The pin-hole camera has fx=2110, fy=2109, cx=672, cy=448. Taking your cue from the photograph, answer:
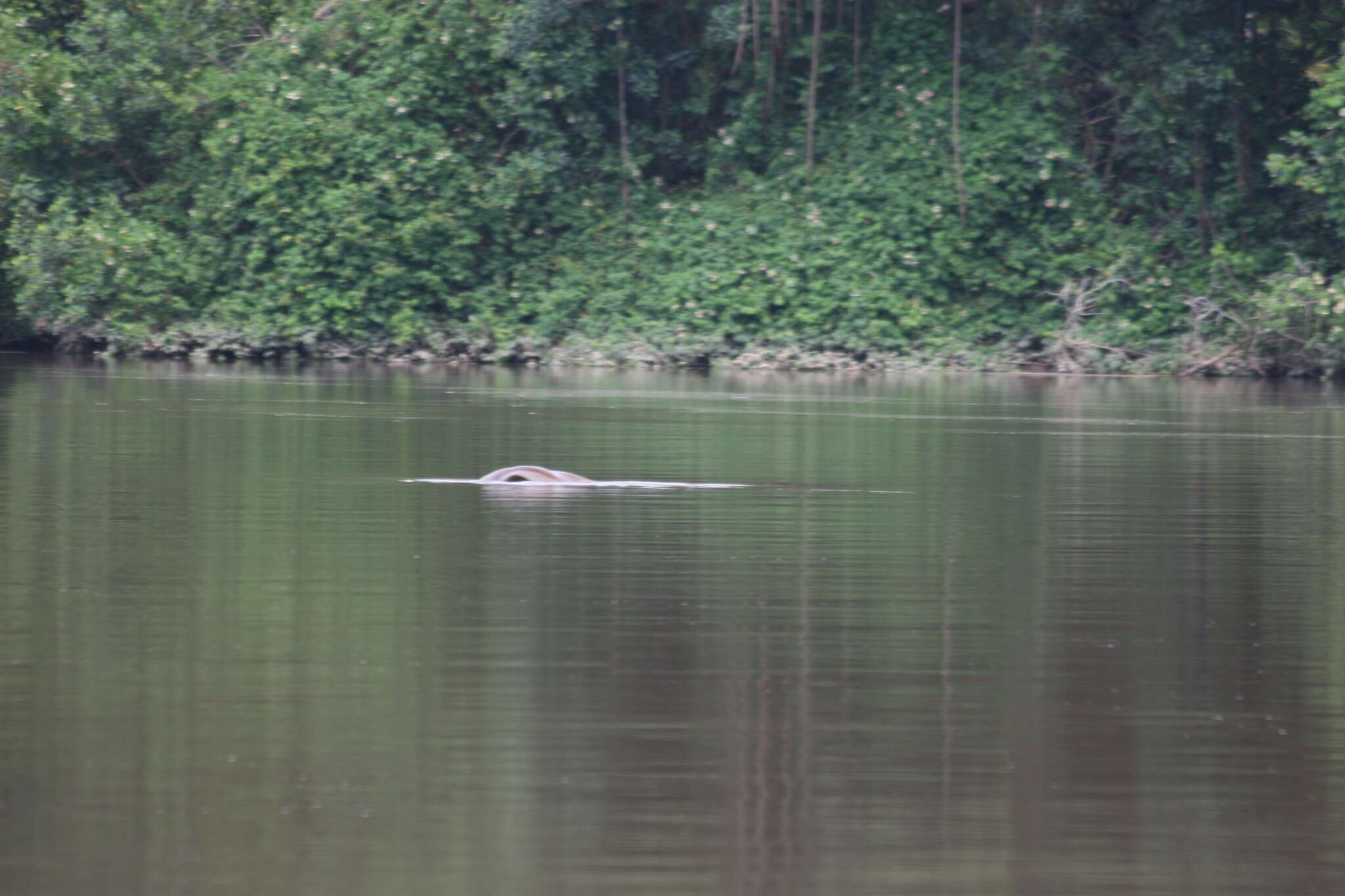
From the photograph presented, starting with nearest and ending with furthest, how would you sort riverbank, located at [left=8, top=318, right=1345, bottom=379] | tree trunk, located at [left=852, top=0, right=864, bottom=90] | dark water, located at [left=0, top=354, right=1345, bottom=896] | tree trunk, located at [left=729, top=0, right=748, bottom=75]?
dark water, located at [left=0, top=354, right=1345, bottom=896] < riverbank, located at [left=8, top=318, right=1345, bottom=379] < tree trunk, located at [left=729, top=0, right=748, bottom=75] < tree trunk, located at [left=852, top=0, right=864, bottom=90]

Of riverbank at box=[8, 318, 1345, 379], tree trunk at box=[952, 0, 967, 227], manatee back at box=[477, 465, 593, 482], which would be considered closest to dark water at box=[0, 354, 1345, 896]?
manatee back at box=[477, 465, 593, 482]

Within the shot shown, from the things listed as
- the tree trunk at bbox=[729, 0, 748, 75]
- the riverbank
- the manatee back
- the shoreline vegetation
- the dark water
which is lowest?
the dark water

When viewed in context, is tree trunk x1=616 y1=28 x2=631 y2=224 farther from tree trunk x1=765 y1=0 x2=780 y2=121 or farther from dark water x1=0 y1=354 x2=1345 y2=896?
dark water x1=0 y1=354 x2=1345 y2=896

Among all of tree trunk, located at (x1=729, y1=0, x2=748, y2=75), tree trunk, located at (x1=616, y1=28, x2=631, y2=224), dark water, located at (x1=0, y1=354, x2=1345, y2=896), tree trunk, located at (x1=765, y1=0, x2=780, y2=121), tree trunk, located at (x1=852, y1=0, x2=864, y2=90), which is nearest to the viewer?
dark water, located at (x1=0, y1=354, x2=1345, y2=896)

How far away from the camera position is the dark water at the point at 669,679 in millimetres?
4863

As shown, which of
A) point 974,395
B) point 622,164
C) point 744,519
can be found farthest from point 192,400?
point 622,164

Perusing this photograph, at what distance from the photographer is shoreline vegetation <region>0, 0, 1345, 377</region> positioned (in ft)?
94.4

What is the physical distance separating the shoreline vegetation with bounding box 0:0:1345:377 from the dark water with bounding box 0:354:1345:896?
48.8ft

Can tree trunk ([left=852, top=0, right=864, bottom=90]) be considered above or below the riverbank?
above

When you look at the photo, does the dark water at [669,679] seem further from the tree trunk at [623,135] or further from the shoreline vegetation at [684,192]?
the tree trunk at [623,135]

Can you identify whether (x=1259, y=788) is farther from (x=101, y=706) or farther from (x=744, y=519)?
(x=744, y=519)

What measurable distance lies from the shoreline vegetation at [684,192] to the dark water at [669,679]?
14878mm

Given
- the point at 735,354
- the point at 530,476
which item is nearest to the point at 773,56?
the point at 735,354

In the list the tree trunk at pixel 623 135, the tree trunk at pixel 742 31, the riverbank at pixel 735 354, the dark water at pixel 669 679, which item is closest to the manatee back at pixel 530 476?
the dark water at pixel 669 679
